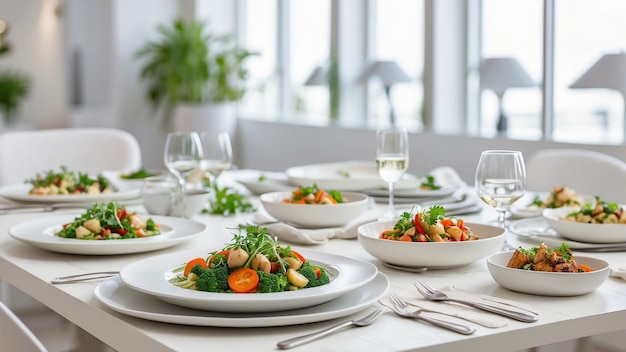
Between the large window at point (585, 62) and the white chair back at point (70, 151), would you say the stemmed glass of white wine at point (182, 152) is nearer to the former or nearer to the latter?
the white chair back at point (70, 151)

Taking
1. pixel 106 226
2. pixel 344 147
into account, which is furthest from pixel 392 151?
pixel 344 147

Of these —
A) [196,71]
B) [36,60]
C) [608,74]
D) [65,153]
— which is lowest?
[65,153]

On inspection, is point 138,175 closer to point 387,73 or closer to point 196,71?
point 387,73

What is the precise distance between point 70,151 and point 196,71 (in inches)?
142

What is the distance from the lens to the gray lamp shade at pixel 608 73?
142 inches

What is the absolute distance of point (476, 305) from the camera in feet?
3.89

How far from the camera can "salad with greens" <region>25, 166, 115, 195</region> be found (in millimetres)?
2268

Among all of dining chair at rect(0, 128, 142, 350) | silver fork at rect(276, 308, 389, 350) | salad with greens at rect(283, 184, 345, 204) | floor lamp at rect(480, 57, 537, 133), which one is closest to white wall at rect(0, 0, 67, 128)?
floor lamp at rect(480, 57, 537, 133)

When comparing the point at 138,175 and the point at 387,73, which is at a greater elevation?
the point at 387,73

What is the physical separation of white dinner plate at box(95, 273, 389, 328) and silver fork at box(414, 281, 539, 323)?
62 mm

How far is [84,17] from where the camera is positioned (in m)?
8.52

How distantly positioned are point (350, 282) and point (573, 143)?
3.04 meters

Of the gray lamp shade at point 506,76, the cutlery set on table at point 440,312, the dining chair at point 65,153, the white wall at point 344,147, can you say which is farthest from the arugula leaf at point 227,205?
the gray lamp shade at point 506,76

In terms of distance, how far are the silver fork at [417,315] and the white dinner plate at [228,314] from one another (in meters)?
0.02
